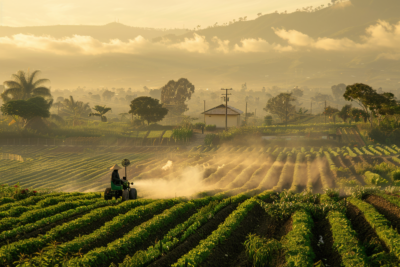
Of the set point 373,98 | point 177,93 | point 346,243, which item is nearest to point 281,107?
point 177,93

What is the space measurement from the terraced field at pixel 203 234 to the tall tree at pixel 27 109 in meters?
65.6

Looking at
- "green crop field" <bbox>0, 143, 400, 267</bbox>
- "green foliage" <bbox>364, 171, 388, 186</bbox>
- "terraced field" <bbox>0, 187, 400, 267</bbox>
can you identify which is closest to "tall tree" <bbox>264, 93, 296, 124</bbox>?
"green foliage" <bbox>364, 171, 388, 186</bbox>

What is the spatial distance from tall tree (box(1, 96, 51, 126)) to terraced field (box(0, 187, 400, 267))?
215ft

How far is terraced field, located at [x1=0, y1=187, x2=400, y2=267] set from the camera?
11.9 meters

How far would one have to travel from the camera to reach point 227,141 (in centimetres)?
6956

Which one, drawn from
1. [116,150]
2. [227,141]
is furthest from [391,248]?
[116,150]

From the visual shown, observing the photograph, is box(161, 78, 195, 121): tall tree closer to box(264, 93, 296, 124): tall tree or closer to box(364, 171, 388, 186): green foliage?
box(264, 93, 296, 124): tall tree

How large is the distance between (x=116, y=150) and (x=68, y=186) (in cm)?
2732

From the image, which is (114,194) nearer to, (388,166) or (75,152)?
(388,166)

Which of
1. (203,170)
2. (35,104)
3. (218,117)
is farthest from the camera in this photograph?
(218,117)

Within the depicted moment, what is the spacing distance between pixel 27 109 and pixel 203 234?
251 feet

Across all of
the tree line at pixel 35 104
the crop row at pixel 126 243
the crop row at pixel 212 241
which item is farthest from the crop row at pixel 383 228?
the tree line at pixel 35 104

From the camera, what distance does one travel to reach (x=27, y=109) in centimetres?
7894

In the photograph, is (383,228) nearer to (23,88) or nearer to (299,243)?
(299,243)
